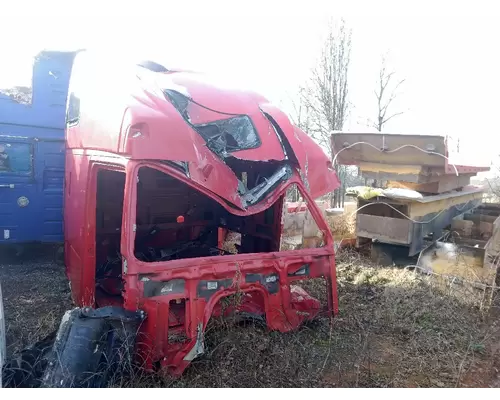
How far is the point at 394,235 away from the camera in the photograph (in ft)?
21.1

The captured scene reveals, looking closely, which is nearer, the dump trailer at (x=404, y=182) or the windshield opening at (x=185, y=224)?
the windshield opening at (x=185, y=224)

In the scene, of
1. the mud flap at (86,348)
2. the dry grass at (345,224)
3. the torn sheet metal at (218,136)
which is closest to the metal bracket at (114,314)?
the mud flap at (86,348)

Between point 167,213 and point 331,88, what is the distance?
8.11 m

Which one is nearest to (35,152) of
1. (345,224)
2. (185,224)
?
(185,224)

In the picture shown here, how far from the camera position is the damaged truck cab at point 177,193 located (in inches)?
133

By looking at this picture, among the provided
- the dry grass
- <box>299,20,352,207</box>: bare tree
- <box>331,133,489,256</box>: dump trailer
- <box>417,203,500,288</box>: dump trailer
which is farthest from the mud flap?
<box>299,20,352,207</box>: bare tree

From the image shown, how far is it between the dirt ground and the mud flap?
0.21m

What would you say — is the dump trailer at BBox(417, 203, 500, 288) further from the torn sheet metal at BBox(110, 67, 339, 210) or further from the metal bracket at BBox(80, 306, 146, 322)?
the metal bracket at BBox(80, 306, 146, 322)

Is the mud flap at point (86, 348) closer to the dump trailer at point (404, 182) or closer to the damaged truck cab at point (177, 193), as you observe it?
the damaged truck cab at point (177, 193)

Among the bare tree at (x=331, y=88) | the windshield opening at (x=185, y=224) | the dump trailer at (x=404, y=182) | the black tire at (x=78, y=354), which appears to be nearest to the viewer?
the black tire at (x=78, y=354)

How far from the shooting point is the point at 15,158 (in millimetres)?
6012

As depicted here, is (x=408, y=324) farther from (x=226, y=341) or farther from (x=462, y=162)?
(x=462, y=162)

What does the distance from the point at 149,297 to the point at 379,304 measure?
2.84m

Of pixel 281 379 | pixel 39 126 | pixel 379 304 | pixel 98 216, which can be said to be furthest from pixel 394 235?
pixel 39 126
